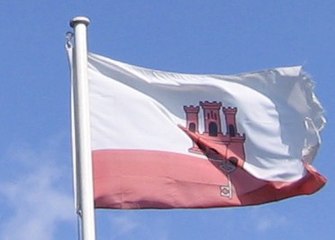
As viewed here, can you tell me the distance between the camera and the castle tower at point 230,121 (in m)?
17.2

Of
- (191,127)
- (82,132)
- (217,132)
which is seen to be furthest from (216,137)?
(82,132)

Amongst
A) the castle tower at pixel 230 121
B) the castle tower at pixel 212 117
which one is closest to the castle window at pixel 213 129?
the castle tower at pixel 212 117

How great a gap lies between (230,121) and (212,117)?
247 millimetres

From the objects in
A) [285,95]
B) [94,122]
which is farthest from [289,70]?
[94,122]

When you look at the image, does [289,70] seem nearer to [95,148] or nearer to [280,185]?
[280,185]

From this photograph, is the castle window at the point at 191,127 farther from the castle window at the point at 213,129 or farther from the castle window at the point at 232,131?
the castle window at the point at 232,131

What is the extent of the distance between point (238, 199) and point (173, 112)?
1373 millimetres

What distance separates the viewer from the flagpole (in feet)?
47.0

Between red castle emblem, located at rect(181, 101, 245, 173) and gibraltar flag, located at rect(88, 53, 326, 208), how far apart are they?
1cm

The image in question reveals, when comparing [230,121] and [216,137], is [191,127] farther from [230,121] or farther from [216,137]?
[230,121]

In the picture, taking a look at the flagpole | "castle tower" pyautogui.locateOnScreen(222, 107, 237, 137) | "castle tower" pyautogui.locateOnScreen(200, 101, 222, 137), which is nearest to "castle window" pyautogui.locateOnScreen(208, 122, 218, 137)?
"castle tower" pyautogui.locateOnScreen(200, 101, 222, 137)

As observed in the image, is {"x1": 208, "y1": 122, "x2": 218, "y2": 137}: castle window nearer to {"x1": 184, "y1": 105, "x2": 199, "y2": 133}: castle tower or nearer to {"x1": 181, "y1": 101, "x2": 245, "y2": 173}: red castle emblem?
{"x1": 181, "y1": 101, "x2": 245, "y2": 173}: red castle emblem

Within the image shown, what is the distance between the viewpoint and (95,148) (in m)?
15.9

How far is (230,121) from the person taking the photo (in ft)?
56.4
